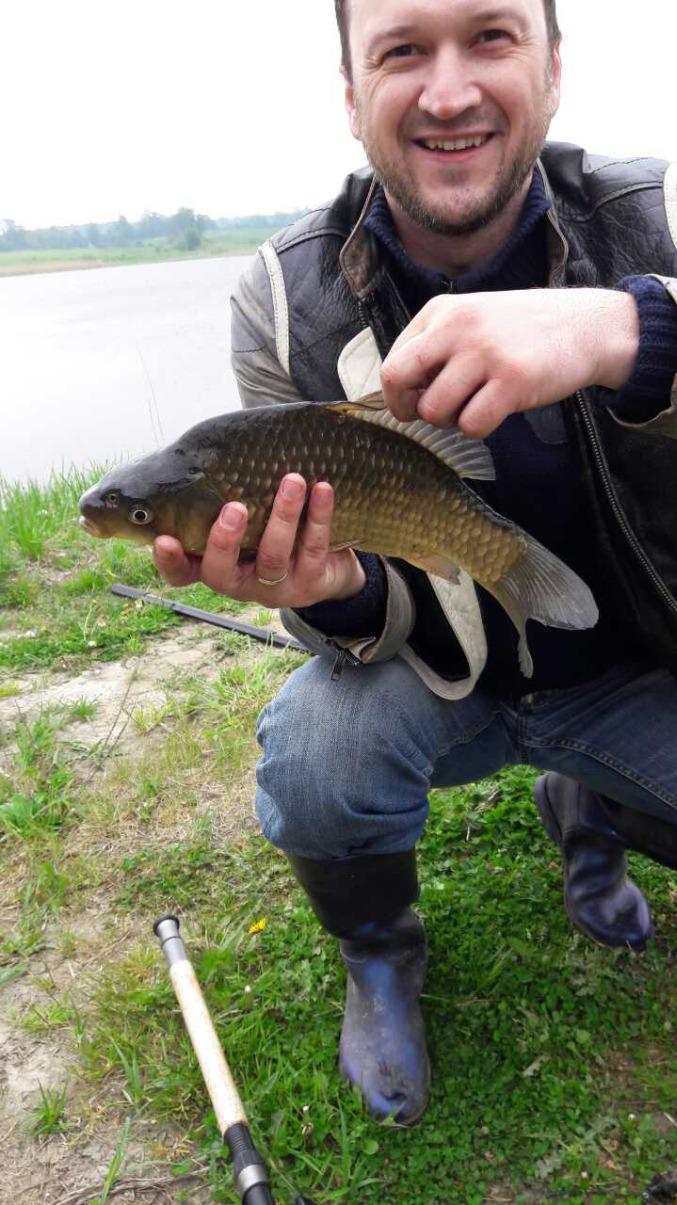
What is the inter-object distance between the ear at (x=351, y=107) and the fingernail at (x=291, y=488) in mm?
785

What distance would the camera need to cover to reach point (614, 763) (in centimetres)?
182

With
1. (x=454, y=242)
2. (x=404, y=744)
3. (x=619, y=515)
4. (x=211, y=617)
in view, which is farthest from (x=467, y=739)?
(x=211, y=617)

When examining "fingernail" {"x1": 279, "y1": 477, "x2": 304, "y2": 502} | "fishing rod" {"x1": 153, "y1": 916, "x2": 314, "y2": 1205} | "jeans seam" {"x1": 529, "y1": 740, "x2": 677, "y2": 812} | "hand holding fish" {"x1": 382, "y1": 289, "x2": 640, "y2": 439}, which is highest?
"hand holding fish" {"x1": 382, "y1": 289, "x2": 640, "y2": 439}

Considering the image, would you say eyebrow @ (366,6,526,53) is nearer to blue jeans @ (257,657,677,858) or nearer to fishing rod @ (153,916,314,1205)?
blue jeans @ (257,657,677,858)

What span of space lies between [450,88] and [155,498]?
0.86 meters

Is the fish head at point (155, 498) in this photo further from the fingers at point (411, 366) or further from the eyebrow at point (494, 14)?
the eyebrow at point (494, 14)

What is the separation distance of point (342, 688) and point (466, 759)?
31 centimetres

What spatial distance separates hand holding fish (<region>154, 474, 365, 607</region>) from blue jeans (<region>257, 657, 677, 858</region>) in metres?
0.24

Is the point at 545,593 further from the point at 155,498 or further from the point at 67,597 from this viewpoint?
the point at 67,597

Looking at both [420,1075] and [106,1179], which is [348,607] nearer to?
[420,1075]

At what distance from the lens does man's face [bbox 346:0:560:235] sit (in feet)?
5.50

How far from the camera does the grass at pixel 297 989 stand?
5.43ft

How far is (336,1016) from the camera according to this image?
1937 mm

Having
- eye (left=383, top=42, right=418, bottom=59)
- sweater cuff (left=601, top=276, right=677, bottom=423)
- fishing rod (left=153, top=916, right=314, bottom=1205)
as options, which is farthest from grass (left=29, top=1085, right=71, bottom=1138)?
eye (left=383, top=42, right=418, bottom=59)
